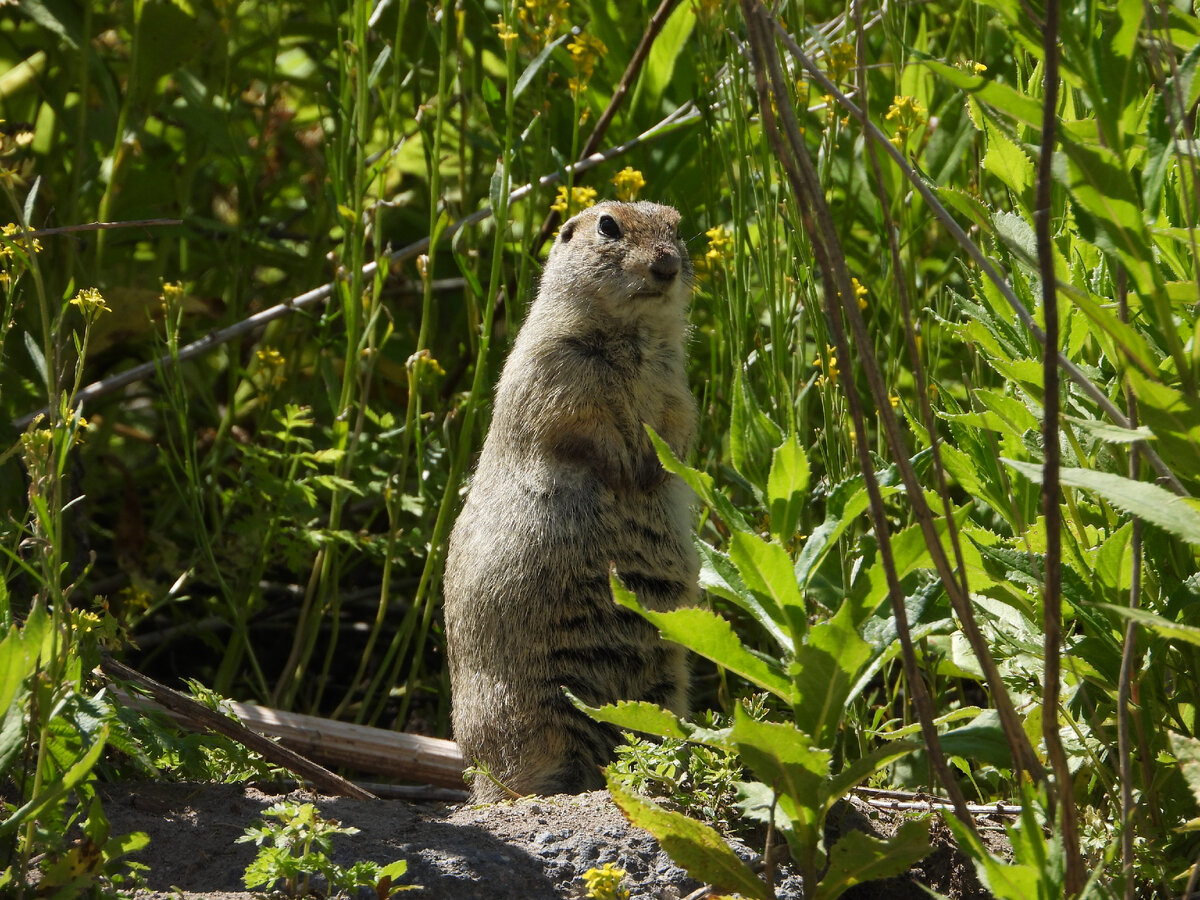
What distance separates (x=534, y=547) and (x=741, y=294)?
1.01 metres

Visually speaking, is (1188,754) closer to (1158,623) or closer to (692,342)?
(1158,623)

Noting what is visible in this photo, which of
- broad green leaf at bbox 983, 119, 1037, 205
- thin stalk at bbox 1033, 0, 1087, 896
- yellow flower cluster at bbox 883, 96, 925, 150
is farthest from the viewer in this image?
yellow flower cluster at bbox 883, 96, 925, 150

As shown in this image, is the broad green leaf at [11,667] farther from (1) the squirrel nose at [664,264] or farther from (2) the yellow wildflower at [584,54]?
(2) the yellow wildflower at [584,54]

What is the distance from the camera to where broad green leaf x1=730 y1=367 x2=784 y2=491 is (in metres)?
3.17

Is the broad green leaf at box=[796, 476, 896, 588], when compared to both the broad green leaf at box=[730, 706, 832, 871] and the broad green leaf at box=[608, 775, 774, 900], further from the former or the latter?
the broad green leaf at box=[608, 775, 774, 900]

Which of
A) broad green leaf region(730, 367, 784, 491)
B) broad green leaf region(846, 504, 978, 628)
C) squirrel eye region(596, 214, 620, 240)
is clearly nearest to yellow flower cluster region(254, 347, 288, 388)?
squirrel eye region(596, 214, 620, 240)

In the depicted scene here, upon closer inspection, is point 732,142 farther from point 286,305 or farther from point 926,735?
point 926,735

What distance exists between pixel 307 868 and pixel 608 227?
264 cm

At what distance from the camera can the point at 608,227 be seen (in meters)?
4.37

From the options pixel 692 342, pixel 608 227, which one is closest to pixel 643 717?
pixel 608 227

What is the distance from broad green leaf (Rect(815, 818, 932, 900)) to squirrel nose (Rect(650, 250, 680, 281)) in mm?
2384

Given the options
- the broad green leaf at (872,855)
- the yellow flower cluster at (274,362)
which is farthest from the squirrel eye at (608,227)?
the broad green leaf at (872,855)

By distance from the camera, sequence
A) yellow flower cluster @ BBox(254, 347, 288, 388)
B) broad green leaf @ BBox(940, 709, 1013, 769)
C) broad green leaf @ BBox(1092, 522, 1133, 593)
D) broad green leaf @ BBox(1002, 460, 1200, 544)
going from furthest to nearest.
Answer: yellow flower cluster @ BBox(254, 347, 288, 388) < broad green leaf @ BBox(1092, 522, 1133, 593) < broad green leaf @ BBox(940, 709, 1013, 769) < broad green leaf @ BBox(1002, 460, 1200, 544)

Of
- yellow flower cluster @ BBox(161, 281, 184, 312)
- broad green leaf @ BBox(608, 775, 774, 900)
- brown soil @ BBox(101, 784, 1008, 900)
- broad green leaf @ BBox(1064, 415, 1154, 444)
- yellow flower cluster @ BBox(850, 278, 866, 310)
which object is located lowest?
brown soil @ BBox(101, 784, 1008, 900)
